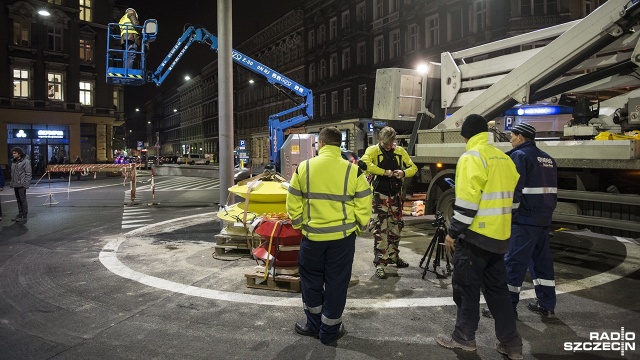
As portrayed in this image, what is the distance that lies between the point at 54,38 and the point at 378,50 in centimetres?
2586

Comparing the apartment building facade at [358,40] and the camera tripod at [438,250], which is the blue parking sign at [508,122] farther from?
the apartment building facade at [358,40]

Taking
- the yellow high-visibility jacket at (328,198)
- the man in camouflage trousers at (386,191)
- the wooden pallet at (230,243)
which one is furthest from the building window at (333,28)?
the yellow high-visibility jacket at (328,198)

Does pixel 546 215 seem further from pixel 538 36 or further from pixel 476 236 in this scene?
pixel 538 36

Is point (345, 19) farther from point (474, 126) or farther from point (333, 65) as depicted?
point (474, 126)

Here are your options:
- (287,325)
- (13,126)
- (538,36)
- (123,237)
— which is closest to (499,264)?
(287,325)

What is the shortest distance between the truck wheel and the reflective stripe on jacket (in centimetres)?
288

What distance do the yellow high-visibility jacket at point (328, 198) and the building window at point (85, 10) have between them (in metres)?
41.2

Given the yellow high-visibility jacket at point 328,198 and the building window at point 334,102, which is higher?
the building window at point 334,102

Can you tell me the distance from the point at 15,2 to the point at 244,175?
89.2 ft

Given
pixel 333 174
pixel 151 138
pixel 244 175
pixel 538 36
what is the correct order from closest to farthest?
pixel 333 174
pixel 538 36
pixel 244 175
pixel 151 138

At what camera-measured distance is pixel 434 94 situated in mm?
9164

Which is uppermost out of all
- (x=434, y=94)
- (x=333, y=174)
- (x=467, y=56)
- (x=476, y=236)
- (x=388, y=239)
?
(x=467, y=56)

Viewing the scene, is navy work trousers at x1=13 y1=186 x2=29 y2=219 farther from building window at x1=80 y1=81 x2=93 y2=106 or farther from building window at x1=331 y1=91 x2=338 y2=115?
building window at x1=331 y1=91 x2=338 y2=115

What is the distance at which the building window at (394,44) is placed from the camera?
3624 centimetres
